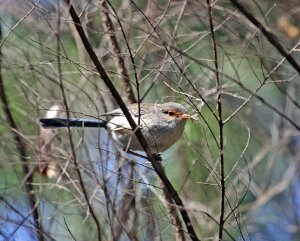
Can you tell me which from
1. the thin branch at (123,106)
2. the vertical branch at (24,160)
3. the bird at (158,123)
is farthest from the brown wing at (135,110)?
the thin branch at (123,106)

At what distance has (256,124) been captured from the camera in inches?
338

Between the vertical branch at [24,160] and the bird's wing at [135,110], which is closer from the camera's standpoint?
the vertical branch at [24,160]

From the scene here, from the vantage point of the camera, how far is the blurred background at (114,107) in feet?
15.6


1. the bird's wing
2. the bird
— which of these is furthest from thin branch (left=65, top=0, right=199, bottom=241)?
the bird

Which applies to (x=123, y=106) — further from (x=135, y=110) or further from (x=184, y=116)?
(x=184, y=116)

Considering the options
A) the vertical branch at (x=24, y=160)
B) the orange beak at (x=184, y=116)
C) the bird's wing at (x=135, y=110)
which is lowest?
the vertical branch at (x=24, y=160)

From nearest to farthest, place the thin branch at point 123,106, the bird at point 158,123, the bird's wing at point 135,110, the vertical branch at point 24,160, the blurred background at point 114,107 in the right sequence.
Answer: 1. the thin branch at point 123,106
2. the blurred background at point 114,107
3. the vertical branch at point 24,160
4. the bird's wing at point 135,110
5. the bird at point 158,123

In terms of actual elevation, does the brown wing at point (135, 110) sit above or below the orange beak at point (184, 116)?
above

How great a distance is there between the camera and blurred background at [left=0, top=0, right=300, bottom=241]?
4762 millimetres

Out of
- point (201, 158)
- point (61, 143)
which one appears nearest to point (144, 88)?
point (61, 143)

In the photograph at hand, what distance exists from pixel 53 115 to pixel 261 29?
2.46 metres

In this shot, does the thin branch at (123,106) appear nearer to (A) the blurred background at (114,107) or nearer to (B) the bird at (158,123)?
(A) the blurred background at (114,107)

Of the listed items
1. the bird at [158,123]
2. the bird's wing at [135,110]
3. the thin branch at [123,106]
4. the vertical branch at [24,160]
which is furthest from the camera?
the bird at [158,123]

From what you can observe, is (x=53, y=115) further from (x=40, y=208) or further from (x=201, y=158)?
(x=201, y=158)
